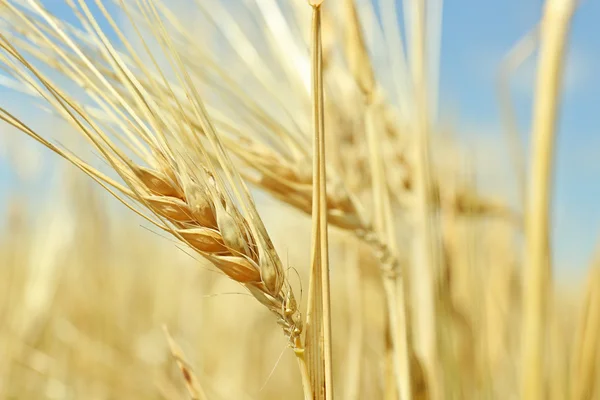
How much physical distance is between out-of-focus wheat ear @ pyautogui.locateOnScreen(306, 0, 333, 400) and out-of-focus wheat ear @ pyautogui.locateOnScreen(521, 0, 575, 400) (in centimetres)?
9

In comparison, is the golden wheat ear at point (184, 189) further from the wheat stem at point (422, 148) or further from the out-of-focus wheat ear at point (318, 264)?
the wheat stem at point (422, 148)

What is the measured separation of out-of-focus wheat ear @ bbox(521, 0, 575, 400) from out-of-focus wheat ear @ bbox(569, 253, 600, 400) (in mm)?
120

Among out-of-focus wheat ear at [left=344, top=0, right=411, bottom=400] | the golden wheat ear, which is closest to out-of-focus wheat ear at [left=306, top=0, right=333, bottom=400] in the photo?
the golden wheat ear

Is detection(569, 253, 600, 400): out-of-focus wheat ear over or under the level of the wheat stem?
under

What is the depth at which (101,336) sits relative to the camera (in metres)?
1.25

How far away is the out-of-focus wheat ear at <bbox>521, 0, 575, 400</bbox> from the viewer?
0.72 ft

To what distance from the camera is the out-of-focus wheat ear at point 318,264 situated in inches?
10.2

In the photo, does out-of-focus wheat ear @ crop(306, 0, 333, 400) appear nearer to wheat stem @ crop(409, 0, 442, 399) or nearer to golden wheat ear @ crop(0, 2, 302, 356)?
golden wheat ear @ crop(0, 2, 302, 356)

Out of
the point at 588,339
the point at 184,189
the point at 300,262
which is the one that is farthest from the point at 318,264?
the point at 300,262

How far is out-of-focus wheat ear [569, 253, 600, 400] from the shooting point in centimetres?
34

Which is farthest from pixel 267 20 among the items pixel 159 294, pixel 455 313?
pixel 159 294

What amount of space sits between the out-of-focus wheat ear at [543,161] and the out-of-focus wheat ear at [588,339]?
0.39ft

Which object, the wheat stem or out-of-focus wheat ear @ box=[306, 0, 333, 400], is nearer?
out-of-focus wheat ear @ box=[306, 0, 333, 400]

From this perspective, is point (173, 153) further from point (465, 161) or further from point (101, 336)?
point (101, 336)
